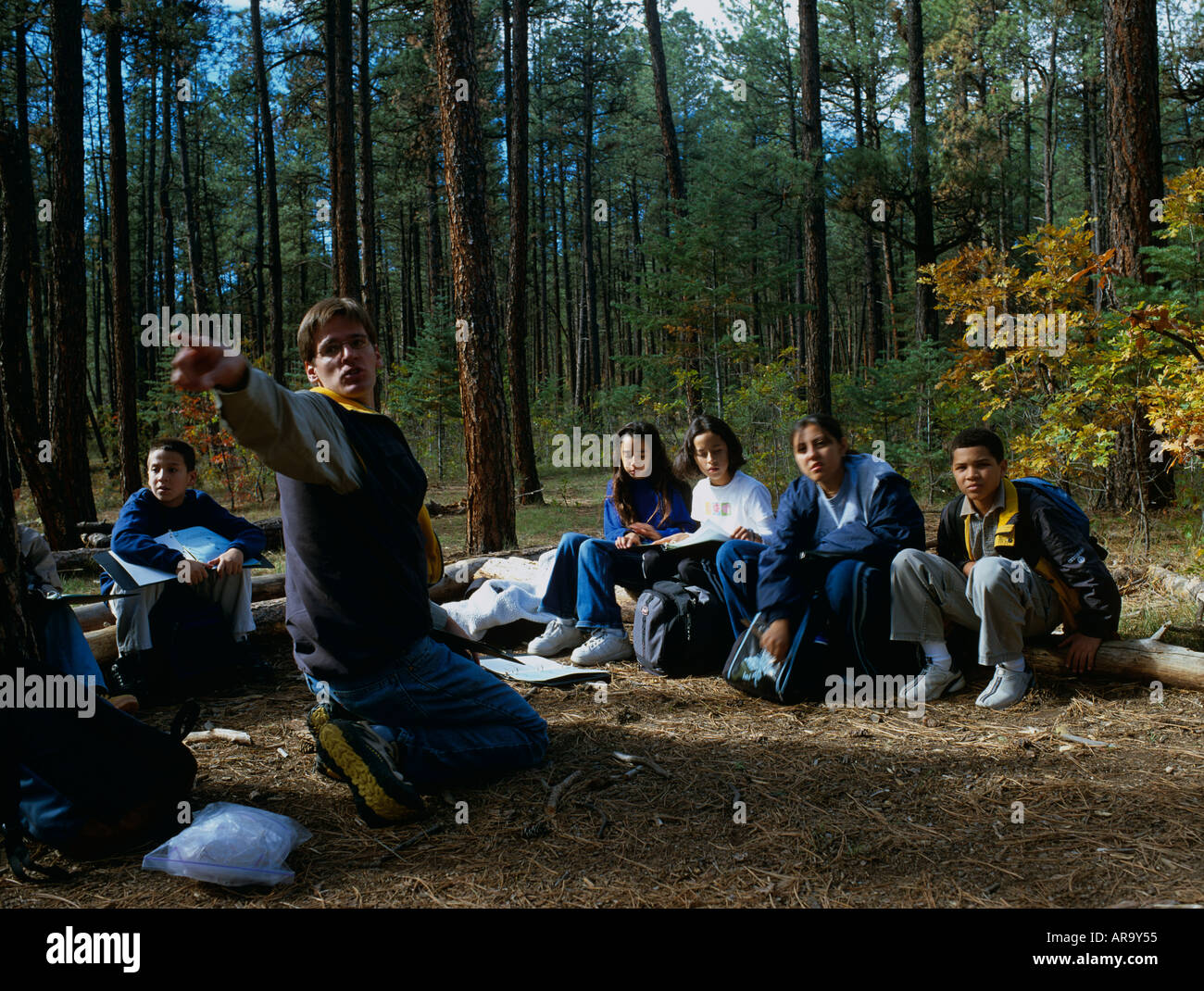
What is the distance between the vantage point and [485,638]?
5367 millimetres

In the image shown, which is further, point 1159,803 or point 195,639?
point 195,639

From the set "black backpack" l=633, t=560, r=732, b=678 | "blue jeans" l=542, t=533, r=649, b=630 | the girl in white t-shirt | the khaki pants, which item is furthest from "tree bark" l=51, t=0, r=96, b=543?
the khaki pants

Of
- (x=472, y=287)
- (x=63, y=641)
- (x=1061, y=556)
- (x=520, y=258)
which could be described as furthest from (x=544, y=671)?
(x=520, y=258)

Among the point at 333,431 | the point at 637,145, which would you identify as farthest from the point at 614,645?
the point at 637,145

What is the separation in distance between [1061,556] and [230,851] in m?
3.67

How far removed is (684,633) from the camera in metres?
4.50

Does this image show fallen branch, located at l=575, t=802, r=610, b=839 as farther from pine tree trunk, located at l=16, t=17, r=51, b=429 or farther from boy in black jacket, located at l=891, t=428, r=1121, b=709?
pine tree trunk, located at l=16, t=17, r=51, b=429

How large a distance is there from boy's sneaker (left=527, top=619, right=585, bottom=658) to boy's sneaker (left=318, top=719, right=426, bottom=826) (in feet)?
7.75

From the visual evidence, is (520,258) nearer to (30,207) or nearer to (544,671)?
(30,207)

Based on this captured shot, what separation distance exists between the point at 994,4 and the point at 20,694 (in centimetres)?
2724

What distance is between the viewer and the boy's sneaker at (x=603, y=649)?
15.7ft

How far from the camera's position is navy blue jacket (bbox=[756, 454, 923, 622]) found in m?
4.02

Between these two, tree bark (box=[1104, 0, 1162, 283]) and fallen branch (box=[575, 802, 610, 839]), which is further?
tree bark (box=[1104, 0, 1162, 283])
